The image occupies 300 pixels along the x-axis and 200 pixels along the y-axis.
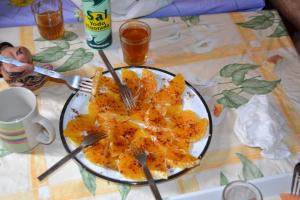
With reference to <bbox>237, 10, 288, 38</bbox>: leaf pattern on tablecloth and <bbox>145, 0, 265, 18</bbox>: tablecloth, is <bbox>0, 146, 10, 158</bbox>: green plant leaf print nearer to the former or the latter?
<bbox>145, 0, 265, 18</bbox>: tablecloth

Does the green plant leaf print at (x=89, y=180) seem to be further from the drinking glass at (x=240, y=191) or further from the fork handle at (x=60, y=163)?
the drinking glass at (x=240, y=191)

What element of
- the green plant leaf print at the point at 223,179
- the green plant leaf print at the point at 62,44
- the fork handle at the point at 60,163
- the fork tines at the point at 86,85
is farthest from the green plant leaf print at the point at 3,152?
the green plant leaf print at the point at 223,179

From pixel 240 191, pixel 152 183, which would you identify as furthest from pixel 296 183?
pixel 152 183

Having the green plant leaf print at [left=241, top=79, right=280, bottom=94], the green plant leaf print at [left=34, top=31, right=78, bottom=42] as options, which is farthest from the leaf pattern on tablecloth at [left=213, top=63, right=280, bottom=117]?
the green plant leaf print at [left=34, top=31, right=78, bottom=42]

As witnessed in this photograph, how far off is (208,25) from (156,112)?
0.42 meters

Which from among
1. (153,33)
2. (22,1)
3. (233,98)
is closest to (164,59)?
(153,33)

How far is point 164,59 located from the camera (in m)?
1.14

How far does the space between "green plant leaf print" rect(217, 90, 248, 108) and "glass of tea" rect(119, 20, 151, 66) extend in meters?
0.24

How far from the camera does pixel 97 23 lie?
1.08m

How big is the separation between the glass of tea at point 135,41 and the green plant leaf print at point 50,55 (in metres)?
0.17

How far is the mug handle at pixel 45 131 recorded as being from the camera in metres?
0.85

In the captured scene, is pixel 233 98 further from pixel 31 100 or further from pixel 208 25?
pixel 31 100

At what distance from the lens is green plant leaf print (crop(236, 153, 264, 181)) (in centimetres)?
89

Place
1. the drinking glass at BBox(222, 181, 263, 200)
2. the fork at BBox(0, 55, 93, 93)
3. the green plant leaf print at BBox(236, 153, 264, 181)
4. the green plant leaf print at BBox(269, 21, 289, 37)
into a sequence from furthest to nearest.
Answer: the green plant leaf print at BBox(269, 21, 289, 37) < the fork at BBox(0, 55, 93, 93) < the green plant leaf print at BBox(236, 153, 264, 181) < the drinking glass at BBox(222, 181, 263, 200)
